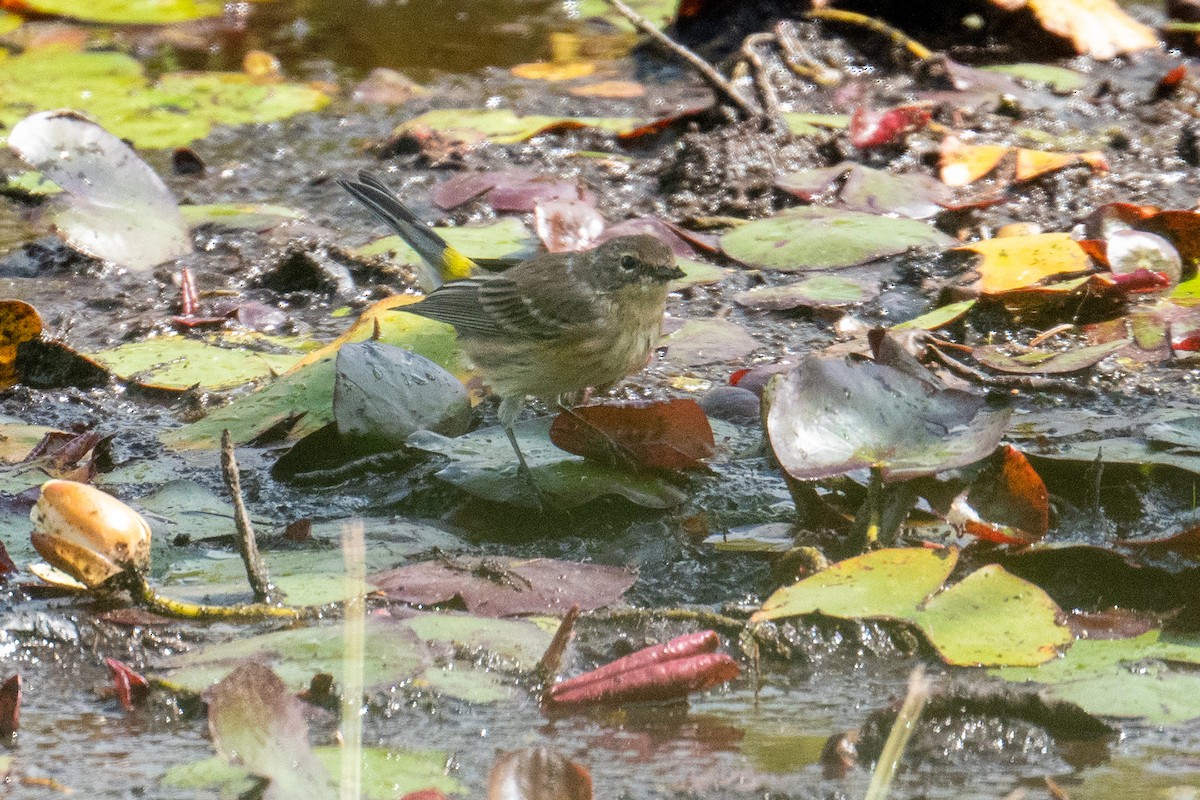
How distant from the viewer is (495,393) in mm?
4723

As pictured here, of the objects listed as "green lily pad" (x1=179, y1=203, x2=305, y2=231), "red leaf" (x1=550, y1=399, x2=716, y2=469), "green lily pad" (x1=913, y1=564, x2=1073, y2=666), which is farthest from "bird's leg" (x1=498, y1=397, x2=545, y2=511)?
"green lily pad" (x1=179, y1=203, x2=305, y2=231)

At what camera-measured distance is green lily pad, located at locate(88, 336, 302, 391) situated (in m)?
4.49

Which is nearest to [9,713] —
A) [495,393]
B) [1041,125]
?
[495,393]

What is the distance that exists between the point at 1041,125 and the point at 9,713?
5773mm

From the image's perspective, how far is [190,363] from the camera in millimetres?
4605

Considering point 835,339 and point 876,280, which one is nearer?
point 835,339

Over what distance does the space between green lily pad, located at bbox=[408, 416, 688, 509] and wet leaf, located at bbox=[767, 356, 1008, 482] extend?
2.08 feet

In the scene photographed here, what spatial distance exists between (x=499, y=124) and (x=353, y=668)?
480 centimetres

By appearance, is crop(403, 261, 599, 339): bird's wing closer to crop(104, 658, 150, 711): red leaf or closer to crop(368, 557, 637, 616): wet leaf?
crop(368, 557, 637, 616): wet leaf

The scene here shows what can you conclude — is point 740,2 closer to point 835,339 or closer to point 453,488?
point 835,339

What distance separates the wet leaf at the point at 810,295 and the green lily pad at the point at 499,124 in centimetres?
205

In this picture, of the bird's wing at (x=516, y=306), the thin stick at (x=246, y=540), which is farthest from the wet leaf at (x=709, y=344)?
the thin stick at (x=246, y=540)

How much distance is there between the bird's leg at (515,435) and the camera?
11.3ft

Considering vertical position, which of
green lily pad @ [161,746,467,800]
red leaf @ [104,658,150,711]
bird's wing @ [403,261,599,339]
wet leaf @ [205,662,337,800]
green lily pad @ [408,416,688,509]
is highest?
wet leaf @ [205,662,337,800]
